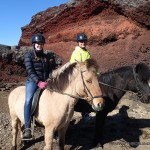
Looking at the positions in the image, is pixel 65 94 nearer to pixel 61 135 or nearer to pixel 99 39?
pixel 61 135

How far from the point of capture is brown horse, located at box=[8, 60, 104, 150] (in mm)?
5668

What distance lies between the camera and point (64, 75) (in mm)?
6152

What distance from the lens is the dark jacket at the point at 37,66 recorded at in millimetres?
6512

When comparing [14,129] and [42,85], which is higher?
[42,85]

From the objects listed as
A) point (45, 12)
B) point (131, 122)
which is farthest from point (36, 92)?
point (45, 12)

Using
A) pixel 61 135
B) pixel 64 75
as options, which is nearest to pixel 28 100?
pixel 64 75

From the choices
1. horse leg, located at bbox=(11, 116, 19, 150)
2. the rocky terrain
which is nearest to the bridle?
the rocky terrain

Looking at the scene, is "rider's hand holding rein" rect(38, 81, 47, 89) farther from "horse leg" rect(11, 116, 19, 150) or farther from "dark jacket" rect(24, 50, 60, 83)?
"horse leg" rect(11, 116, 19, 150)

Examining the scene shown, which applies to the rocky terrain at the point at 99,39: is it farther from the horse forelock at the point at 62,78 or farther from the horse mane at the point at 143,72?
the horse forelock at the point at 62,78

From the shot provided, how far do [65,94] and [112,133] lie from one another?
9.92 ft

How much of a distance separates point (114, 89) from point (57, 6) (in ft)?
57.8

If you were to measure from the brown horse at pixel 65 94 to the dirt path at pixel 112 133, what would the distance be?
155cm

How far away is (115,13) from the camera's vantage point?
2141 cm

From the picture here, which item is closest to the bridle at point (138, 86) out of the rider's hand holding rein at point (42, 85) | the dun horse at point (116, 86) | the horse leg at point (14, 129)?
the dun horse at point (116, 86)
